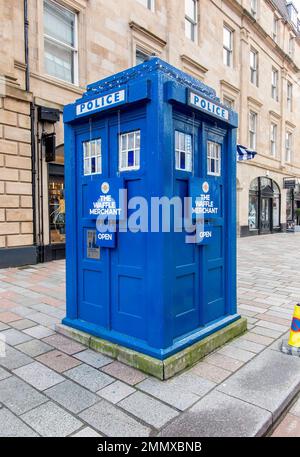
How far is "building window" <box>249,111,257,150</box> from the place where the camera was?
2030 centimetres

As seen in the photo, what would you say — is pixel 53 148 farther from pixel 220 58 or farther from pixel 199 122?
pixel 220 58

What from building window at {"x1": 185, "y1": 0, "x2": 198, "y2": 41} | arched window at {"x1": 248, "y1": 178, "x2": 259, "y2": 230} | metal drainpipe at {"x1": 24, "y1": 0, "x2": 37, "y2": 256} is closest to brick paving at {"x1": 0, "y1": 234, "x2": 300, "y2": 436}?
metal drainpipe at {"x1": 24, "y1": 0, "x2": 37, "y2": 256}

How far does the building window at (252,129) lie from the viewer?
20297mm

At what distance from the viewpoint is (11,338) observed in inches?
157

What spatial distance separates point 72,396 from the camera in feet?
9.04

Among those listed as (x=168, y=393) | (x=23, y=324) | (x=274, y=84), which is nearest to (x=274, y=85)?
(x=274, y=84)

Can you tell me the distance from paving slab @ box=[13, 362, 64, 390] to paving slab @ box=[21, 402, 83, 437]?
354 millimetres

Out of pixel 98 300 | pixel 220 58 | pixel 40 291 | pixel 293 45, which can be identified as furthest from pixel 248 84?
pixel 98 300

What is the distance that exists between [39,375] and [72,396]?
0.52m

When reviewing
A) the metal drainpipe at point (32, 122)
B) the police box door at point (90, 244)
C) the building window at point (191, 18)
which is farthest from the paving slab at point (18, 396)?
the building window at point (191, 18)

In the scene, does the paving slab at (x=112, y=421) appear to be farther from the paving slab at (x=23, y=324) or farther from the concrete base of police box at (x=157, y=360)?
the paving slab at (x=23, y=324)

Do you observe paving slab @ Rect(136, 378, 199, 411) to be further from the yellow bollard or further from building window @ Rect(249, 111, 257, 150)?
building window @ Rect(249, 111, 257, 150)

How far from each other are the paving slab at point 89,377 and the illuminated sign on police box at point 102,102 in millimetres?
2539

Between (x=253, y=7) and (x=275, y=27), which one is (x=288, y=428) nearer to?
(x=253, y=7)
